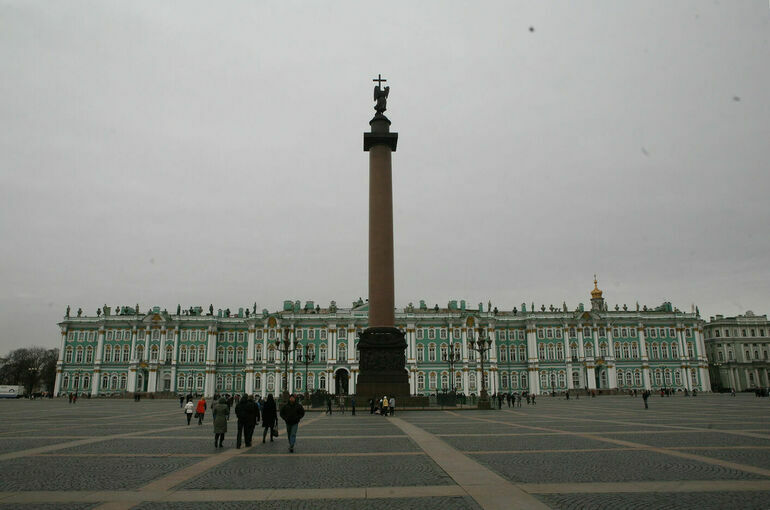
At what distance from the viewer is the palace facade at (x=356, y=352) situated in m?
87.9

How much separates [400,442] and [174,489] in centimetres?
818

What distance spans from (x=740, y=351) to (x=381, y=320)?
97754 mm

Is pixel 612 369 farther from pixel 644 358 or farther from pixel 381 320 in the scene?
pixel 381 320

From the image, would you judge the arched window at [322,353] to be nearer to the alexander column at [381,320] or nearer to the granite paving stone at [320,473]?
the alexander column at [381,320]

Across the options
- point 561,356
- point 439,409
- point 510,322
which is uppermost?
point 510,322

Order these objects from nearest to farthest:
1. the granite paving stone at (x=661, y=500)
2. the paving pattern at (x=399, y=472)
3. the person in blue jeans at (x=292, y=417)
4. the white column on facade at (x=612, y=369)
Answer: the granite paving stone at (x=661, y=500), the paving pattern at (x=399, y=472), the person in blue jeans at (x=292, y=417), the white column on facade at (x=612, y=369)

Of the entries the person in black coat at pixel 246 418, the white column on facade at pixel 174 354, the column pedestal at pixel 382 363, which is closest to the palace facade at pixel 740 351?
the column pedestal at pixel 382 363

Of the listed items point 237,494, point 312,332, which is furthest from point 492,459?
point 312,332

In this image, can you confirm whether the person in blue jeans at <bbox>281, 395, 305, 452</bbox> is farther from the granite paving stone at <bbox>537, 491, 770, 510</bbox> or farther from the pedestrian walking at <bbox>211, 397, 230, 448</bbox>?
the granite paving stone at <bbox>537, 491, 770, 510</bbox>

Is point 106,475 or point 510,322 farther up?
point 510,322

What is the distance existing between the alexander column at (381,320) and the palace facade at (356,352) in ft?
170

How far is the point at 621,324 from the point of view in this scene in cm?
9144

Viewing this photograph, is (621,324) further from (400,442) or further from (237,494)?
(237,494)

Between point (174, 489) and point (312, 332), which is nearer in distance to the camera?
point (174, 489)
